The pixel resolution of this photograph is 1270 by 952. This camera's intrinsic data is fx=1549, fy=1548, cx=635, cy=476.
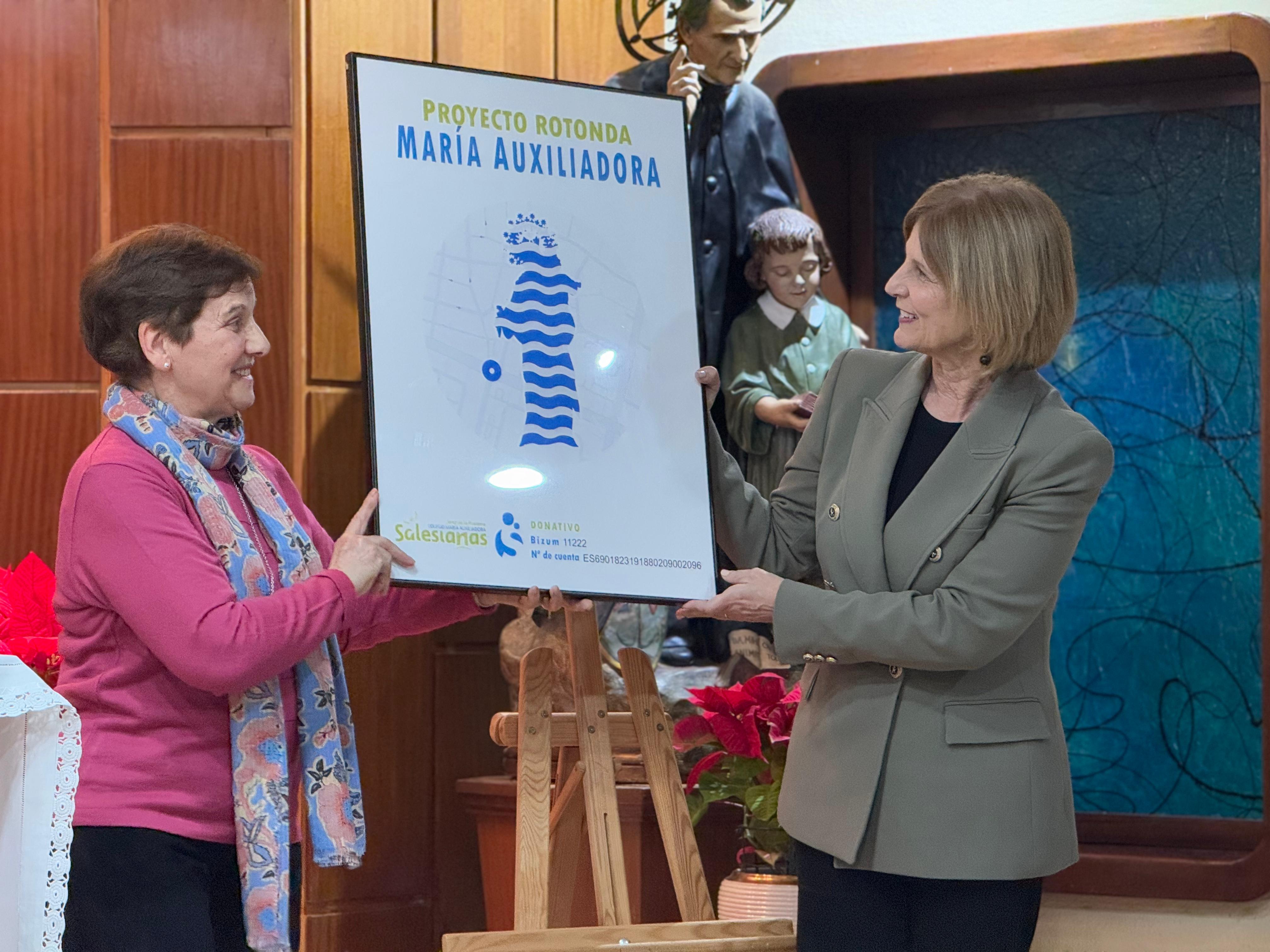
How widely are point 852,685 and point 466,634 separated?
166cm

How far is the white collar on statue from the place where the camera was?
10.9ft

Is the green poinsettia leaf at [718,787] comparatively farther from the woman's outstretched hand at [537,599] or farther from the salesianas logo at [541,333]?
the salesianas logo at [541,333]

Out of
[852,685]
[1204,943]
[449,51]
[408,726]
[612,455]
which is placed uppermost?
[449,51]

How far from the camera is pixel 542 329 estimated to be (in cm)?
225

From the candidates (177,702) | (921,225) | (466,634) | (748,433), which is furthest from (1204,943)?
(177,702)

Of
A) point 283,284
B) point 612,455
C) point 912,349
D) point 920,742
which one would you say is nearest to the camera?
point 920,742

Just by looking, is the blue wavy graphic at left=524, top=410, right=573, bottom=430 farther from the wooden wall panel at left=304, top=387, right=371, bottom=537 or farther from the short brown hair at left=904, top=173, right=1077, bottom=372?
the wooden wall panel at left=304, top=387, right=371, bottom=537

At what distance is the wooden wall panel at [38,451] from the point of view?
3.27 metres

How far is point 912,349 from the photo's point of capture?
6.84ft

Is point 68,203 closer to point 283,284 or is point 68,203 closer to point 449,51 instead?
point 283,284

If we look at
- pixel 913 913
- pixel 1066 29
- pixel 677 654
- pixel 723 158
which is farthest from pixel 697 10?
pixel 913 913

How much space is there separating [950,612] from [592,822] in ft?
2.37

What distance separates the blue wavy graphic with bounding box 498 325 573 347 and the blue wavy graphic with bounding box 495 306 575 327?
0.5 inches

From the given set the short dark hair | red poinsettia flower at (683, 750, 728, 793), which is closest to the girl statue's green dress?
the short dark hair
